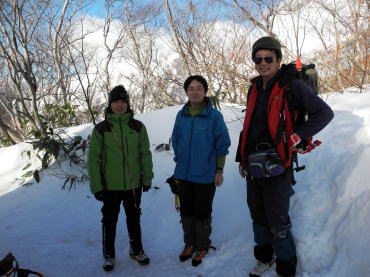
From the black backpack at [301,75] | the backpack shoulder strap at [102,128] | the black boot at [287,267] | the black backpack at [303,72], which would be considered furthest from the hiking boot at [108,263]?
the black backpack at [303,72]

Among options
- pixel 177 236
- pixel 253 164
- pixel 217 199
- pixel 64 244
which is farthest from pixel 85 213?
pixel 253 164

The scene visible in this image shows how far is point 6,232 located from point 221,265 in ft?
10.0

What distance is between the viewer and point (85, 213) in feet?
15.5

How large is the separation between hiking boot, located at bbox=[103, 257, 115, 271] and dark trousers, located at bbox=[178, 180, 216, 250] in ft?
2.57

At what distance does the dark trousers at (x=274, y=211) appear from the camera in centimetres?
229

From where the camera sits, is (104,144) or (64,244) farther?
(64,244)

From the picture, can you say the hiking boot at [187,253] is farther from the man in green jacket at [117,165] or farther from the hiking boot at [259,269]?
the hiking boot at [259,269]

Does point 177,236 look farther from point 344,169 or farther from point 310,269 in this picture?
point 344,169

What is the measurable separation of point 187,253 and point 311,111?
1902 millimetres

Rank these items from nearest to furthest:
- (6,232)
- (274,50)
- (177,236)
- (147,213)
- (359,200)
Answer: (274,50) < (359,200) < (177,236) < (6,232) < (147,213)

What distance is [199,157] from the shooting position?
291 cm

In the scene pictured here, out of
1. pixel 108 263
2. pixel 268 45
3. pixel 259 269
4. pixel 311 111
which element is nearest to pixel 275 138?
pixel 311 111

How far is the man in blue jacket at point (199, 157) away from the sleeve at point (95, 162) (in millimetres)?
760

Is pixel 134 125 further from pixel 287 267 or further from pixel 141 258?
pixel 287 267
